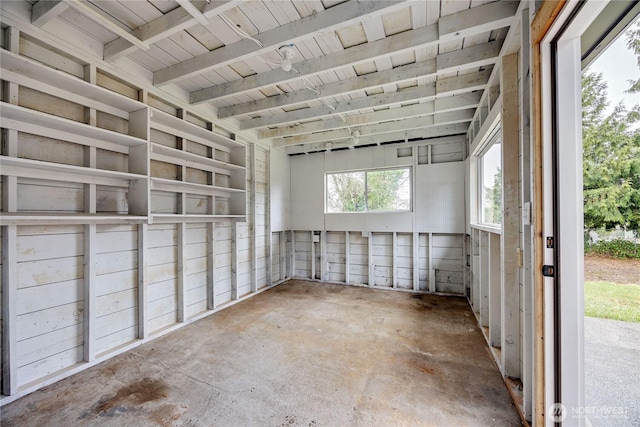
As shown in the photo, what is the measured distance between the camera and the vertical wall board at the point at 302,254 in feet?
17.3

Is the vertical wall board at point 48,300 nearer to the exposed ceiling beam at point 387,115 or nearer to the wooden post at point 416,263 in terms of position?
the exposed ceiling beam at point 387,115

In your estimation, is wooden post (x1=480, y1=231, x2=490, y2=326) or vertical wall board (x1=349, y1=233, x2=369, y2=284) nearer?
wooden post (x1=480, y1=231, x2=490, y2=326)

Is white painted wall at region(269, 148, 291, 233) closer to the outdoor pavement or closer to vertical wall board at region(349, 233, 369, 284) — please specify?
vertical wall board at region(349, 233, 369, 284)

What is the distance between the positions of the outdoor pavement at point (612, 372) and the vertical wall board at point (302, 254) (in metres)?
4.24

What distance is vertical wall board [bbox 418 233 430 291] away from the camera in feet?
14.4

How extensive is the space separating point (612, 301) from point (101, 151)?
12.0 ft

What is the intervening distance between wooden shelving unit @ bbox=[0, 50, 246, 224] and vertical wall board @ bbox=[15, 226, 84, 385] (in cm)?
23

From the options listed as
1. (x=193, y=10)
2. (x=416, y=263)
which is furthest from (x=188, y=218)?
(x=416, y=263)

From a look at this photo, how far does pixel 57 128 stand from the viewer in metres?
2.00

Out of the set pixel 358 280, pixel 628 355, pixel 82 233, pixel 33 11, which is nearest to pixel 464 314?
pixel 358 280

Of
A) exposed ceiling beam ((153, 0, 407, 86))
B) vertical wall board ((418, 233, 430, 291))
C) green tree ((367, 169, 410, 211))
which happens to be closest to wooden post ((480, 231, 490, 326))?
vertical wall board ((418, 233, 430, 291))

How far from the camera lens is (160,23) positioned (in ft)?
6.15

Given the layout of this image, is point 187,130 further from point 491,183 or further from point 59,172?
point 491,183

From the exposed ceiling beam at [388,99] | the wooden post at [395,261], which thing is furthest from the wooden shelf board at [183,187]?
the wooden post at [395,261]
